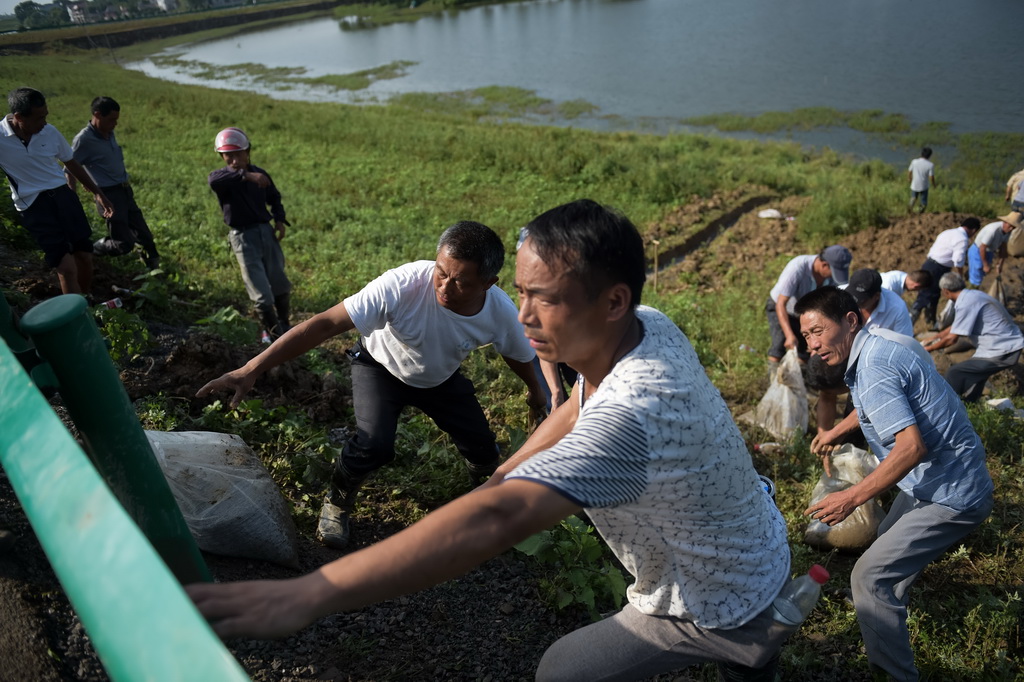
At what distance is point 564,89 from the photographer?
95.9ft

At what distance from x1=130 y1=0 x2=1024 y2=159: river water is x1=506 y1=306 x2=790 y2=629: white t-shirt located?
20.6 meters

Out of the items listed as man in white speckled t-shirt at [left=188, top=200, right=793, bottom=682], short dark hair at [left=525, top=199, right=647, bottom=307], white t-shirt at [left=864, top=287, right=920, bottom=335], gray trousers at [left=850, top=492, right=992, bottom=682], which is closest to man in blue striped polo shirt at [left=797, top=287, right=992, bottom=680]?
gray trousers at [left=850, top=492, right=992, bottom=682]

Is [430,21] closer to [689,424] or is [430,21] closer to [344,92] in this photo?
[344,92]

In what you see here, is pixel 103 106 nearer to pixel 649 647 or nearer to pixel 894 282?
pixel 649 647

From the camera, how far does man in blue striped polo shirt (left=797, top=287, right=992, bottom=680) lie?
2.90m

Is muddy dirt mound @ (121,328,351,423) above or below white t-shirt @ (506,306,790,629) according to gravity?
below

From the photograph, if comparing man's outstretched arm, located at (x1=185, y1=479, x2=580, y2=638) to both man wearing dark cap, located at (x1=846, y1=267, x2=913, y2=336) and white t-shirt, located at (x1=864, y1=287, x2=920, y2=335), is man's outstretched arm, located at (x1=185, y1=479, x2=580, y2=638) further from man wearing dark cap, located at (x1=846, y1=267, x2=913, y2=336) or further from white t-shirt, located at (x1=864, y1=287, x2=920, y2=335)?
white t-shirt, located at (x1=864, y1=287, x2=920, y2=335)

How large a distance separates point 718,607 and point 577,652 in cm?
41

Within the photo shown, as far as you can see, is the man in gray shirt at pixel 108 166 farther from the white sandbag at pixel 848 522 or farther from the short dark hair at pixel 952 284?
the short dark hair at pixel 952 284

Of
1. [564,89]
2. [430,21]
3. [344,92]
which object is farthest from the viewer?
[430,21]

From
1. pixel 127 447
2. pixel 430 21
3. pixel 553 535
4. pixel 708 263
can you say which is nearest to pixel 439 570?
pixel 127 447

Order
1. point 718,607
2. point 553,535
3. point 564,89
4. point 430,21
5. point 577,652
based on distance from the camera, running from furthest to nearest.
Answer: point 430,21, point 564,89, point 553,535, point 577,652, point 718,607

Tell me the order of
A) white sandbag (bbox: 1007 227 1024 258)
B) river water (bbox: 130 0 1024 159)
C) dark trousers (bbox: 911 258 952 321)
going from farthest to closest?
river water (bbox: 130 0 1024 159), white sandbag (bbox: 1007 227 1024 258), dark trousers (bbox: 911 258 952 321)

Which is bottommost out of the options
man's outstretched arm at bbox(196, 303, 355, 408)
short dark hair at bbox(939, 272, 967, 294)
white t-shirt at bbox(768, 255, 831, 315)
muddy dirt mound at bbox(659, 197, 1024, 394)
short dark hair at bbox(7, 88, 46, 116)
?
muddy dirt mound at bbox(659, 197, 1024, 394)
